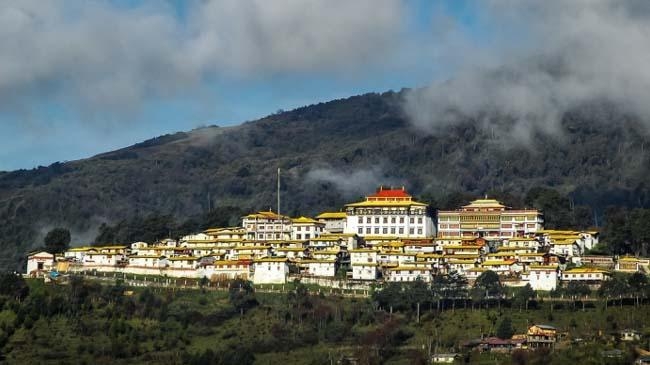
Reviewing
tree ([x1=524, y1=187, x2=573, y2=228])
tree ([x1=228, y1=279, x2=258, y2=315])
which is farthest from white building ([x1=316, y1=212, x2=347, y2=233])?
tree ([x1=228, y1=279, x2=258, y2=315])

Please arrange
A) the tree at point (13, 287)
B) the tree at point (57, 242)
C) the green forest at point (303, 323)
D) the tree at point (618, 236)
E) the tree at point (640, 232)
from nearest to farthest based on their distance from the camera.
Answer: the green forest at point (303, 323), the tree at point (13, 287), the tree at point (640, 232), the tree at point (618, 236), the tree at point (57, 242)

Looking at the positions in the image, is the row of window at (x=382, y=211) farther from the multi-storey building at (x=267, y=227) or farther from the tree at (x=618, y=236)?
the tree at (x=618, y=236)

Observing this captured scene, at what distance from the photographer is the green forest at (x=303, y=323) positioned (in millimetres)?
83000

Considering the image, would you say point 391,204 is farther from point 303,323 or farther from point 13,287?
point 13,287

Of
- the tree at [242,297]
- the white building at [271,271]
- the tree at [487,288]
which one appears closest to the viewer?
the tree at [487,288]

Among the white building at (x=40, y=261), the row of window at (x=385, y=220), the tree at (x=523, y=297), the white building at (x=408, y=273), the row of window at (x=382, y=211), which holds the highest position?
the row of window at (x=382, y=211)

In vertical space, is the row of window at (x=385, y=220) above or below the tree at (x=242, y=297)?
above

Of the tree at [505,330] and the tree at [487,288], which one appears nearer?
the tree at [505,330]

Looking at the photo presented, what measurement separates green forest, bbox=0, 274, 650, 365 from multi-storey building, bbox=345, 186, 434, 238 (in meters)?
18.1

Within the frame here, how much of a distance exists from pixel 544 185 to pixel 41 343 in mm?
102563

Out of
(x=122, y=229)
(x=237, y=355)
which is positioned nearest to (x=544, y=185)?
(x=122, y=229)

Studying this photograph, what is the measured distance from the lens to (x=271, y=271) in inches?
3989

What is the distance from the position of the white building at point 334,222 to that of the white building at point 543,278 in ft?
88.3

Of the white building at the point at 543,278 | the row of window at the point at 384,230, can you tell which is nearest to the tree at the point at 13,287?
the row of window at the point at 384,230
